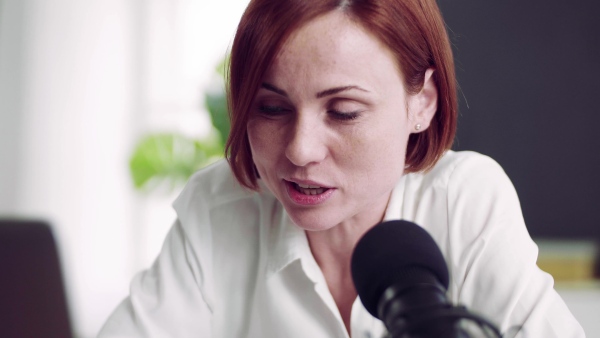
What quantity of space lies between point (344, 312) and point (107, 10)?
308 centimetres

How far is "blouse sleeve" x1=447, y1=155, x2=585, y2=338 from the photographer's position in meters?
1.11

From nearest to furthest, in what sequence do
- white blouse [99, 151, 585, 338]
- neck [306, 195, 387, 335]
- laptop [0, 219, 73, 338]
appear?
white blouse [99, 151, 585, 338] < neck [306, 195, 387, 335] < laptop [0, 219, 73, 338]

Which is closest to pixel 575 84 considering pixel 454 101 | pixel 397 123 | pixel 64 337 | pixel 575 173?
pixel 575 173

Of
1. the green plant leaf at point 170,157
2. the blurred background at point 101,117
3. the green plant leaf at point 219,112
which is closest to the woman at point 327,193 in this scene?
the green plant leaf at point 219,112

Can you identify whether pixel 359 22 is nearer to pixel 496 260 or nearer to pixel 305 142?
pixel 305 142

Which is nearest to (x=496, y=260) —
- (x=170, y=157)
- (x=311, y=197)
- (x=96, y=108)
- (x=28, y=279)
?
(x=311, y=197)

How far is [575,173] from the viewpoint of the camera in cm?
263

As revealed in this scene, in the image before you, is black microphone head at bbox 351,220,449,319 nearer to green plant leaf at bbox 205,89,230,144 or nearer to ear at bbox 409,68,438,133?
ear at bbox 409,68,438,133

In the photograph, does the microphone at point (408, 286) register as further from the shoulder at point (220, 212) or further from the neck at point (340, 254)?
the shoulder at point (220, 212)

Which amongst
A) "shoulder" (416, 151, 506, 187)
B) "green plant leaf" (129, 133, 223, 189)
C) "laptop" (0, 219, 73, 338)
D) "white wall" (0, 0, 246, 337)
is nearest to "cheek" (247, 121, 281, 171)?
"shoulder" (416, 151, 506, 187)

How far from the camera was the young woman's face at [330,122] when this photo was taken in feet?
3.32

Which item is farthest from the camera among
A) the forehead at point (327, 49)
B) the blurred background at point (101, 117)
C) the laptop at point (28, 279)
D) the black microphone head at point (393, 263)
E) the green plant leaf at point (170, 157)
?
the blurred background at point (101, 117)

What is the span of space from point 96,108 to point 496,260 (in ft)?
10.3

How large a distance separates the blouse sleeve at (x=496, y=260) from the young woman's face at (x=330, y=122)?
171 millimetres
